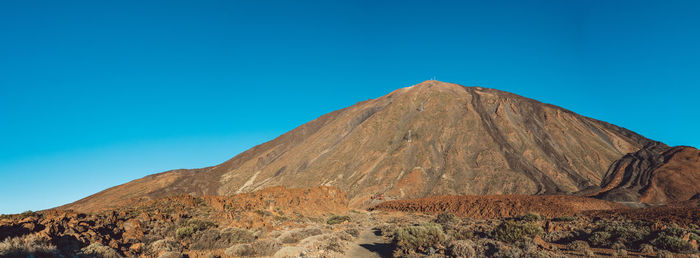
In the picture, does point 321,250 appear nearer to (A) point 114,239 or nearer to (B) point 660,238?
(A) point 114,239

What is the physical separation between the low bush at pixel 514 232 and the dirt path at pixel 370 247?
15.2ft

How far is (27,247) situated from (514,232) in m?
A: 15.7

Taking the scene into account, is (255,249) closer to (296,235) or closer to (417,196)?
(296,235)

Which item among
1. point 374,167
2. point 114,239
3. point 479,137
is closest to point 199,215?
point 114,239

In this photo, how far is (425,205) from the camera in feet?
128

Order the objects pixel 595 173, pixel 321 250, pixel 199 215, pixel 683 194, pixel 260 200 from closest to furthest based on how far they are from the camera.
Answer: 1. pixel 321 250
2. pixel 199 215
3. pixel 260 200
4. pixel 683 194
5. pixel 595 173

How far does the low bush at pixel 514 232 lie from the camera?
13.7 meters

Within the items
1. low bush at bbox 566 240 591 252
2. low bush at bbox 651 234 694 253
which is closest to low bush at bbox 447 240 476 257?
low bush at bbox 566 240 591 252

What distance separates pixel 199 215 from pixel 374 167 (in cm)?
4294

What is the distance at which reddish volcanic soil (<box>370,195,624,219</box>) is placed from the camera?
32.0m

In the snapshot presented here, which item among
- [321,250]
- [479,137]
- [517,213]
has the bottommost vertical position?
[517,213]

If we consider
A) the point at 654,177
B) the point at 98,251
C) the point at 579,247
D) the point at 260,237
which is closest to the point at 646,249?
the point at 579,247

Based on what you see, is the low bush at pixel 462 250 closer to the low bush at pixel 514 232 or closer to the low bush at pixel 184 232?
the low bush at pixel 514 232

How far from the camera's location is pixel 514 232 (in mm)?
13992
